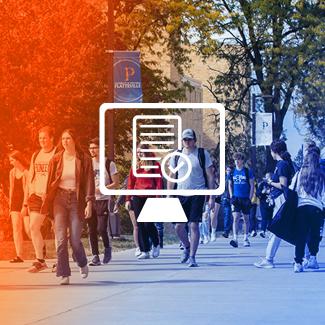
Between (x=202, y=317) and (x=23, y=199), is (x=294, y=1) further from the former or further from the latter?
(x=202, y=317)

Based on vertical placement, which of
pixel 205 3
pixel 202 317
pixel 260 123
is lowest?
pixel 202 317

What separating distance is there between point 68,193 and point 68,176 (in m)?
0.20

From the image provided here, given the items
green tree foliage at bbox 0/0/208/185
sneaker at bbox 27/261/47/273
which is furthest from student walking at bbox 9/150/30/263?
green tree foliage at bbox 0/0/208/185

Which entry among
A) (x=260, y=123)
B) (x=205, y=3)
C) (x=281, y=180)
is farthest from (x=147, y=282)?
(x=205, y=3)

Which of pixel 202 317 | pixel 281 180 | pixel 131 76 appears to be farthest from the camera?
pixel 131 76

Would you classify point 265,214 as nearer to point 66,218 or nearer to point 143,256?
point 143,256

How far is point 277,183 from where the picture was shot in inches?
802

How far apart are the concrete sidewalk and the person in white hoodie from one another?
1.79 feet

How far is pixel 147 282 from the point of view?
17281mm

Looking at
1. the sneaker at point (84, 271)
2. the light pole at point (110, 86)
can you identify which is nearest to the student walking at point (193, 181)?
the sneaker at point (84, 271)

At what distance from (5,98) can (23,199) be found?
11.9 metres

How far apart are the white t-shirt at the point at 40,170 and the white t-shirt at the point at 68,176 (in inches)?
53.7

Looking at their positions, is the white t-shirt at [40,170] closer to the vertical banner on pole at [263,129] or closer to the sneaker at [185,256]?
the sneaker at [185,256]

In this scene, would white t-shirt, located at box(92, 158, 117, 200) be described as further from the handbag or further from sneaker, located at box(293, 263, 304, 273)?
sneaker, located at box(293, 263, 304, 273)
